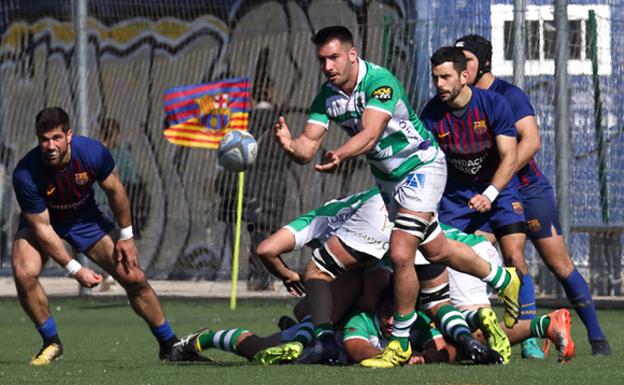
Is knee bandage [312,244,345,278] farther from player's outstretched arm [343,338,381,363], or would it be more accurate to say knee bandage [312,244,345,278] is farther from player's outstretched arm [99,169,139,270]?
player's outstretched arm [99,169,139,270]

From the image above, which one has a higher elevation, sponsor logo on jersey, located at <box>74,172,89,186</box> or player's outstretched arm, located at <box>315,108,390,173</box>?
player's outstretched arm, located at <box>315,108,390,173</box>

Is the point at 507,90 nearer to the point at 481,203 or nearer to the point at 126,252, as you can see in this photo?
the point at 481,203

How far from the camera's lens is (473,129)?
980 centimetres

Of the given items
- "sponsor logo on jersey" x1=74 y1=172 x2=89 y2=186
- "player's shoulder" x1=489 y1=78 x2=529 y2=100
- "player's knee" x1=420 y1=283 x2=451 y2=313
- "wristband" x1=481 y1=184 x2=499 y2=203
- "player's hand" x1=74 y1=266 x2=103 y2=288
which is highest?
"player's shoulder" x1=489 y1=78 x2=529 y2=100

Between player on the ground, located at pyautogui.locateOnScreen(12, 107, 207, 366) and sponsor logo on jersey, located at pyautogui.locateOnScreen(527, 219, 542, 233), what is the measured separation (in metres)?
2.35

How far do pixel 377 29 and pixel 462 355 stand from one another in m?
7.64

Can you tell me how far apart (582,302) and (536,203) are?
0.71 meters

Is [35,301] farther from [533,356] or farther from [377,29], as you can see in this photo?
[377,29]

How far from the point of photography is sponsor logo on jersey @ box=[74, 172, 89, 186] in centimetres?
1003

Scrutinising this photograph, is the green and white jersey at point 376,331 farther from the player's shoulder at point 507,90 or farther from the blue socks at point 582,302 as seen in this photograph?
the player's shoulder at point 507,90

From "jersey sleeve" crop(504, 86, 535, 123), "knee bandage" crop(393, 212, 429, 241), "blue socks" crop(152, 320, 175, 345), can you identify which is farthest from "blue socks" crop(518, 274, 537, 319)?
"blue socks" crop(152, 320, 175, 345)

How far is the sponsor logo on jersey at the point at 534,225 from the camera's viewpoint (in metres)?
10.2

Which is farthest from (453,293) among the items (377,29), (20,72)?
(20,72)

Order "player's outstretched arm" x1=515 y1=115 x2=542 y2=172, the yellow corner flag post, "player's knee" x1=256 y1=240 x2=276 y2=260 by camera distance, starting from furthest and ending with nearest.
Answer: the yellow corner flag post
"player's outstretched arm" x1=515 y1=115 x2=542 y2=172
"player's knee" x1=256 y1=240 x2=276 y2=260
